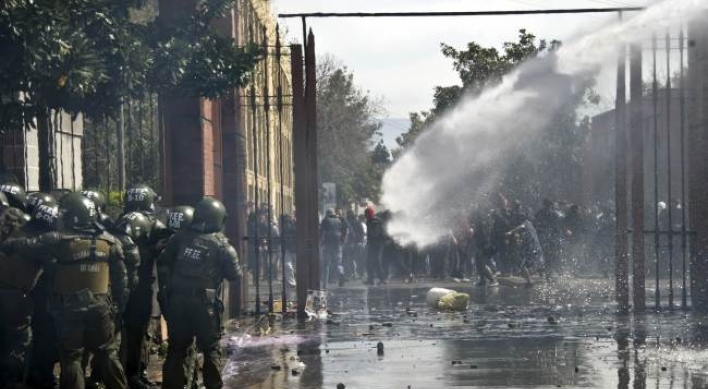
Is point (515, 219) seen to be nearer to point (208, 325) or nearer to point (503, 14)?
point (503, 14)

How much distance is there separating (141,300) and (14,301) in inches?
53.7

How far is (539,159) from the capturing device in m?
34.4

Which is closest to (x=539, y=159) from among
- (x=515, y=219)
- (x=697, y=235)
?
(x=515, y=219)

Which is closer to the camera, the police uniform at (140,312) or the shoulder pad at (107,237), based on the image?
the shoulder pad at (107,237)

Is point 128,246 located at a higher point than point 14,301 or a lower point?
higher

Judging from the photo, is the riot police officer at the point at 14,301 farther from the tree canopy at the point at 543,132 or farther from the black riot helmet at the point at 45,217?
the tree canopy at the point at 543,132

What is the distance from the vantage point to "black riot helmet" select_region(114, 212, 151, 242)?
1011 centimetres

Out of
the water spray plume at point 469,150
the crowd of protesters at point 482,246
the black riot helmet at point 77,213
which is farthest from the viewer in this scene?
the water spray plume at point 469,150

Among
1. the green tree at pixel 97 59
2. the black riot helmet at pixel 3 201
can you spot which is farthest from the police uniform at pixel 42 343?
the green tree at pixel 97 59

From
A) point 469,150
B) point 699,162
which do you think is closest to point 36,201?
point 699,162

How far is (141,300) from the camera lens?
34.5 feet

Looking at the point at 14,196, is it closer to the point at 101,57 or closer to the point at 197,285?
the point at 101,57

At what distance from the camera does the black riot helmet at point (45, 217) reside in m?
9.37

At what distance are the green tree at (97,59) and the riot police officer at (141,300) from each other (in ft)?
3.35
